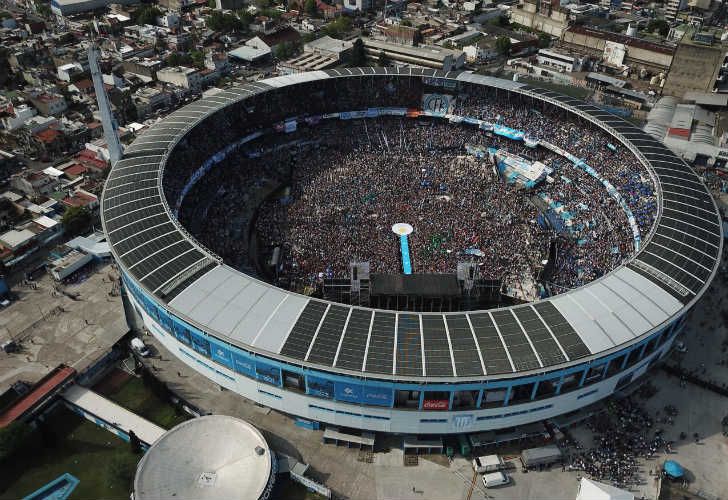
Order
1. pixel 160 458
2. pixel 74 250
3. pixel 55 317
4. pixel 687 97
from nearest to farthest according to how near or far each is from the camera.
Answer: pixel 160 458 → pixel 55 317 → pixel 74 250 → pixel 687 97

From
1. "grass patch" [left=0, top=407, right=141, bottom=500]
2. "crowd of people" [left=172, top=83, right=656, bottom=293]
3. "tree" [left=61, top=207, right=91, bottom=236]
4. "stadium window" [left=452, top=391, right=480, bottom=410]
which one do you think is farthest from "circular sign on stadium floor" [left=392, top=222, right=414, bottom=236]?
"tree" [left=61, top=207, right=91, bottom=236]

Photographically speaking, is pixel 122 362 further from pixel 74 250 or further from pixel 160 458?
pixel 74 250

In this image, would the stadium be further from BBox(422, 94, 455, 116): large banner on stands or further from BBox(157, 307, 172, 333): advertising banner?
BBox(422, 94, 455, 116): large banner on stands

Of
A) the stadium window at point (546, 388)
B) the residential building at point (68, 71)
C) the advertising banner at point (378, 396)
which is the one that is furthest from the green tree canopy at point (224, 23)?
the stadium window at point (546, 388)

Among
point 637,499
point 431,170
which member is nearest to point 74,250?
point 431,170

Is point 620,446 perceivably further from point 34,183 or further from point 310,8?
point 310,8

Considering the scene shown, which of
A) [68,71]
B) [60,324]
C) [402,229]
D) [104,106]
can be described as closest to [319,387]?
[402,229]
